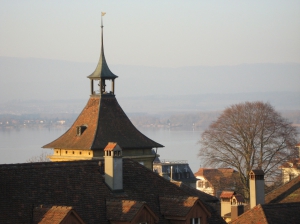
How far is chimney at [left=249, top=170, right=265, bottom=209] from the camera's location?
35.0 metres

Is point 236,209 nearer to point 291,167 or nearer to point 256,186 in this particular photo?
point 256,186

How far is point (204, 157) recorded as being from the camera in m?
73.2

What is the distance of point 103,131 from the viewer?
59.5m

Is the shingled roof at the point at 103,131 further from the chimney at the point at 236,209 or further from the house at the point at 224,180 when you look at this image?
the chimney at the point at 236,209

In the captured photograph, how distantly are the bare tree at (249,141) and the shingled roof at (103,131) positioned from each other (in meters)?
11.4

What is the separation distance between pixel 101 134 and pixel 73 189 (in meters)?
30.7

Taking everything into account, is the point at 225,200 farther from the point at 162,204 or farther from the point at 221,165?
the point at 221,165

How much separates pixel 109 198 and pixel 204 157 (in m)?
44.8

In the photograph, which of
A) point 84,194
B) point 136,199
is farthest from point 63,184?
point 136,199

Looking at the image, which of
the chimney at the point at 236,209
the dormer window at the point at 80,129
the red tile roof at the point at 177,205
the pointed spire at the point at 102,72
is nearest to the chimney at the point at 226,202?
the chimney at the point at 236,209

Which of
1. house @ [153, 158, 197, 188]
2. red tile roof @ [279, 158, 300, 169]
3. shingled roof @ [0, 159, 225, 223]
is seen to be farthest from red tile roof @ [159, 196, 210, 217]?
house @ [153, 158, 197, 188]

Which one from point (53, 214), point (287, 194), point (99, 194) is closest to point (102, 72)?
point (287, 194)

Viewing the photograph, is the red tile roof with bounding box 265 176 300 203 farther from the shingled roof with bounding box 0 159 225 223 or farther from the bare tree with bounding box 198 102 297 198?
the bare tree with bounding box 198 102 297 198

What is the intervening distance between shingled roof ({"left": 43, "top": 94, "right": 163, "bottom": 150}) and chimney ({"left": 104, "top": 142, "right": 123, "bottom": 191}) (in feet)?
89.5
